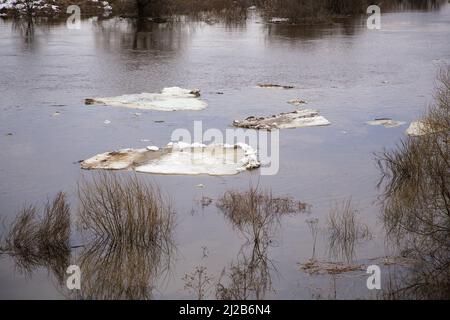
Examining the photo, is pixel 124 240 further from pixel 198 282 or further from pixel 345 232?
pixel 345 232

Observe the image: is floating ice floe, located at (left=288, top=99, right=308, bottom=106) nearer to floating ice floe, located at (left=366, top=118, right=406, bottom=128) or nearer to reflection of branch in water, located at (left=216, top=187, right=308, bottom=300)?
floating ice floe, located at (left=366, top=118, right=406, bottom=128)

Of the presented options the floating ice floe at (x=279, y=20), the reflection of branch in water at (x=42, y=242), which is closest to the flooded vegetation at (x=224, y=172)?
the reflection of branch in water at (x=42, y=242)

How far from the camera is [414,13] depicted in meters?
39.4

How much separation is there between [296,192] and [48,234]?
4055 mm

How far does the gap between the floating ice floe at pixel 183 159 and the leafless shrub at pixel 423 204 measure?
241 centimetres

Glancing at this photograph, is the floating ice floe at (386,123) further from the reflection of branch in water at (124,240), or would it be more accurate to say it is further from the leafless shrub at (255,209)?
the reflection of branch in water at (124,240)

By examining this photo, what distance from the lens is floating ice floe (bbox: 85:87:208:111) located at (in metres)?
16.3

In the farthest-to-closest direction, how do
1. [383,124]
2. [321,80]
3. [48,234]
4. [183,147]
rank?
1. [321,80]
2. [383,124]
3. [183,147]
4. [48,234]

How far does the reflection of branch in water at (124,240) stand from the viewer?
8.45 meters

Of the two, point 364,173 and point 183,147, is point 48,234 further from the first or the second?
point 364,173

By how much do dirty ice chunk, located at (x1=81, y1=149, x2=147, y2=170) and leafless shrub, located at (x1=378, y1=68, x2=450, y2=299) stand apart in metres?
4.22

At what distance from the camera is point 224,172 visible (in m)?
11.9

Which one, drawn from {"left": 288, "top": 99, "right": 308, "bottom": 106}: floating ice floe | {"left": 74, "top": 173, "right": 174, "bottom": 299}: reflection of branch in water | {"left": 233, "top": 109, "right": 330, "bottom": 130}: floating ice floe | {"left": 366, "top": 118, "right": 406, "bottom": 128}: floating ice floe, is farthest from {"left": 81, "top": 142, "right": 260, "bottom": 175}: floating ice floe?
{"left": 288, "top": 99, "right": 308, "bottom": 106}: floating ice floe

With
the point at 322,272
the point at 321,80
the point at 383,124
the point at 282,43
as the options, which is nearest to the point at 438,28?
the point at 282,43
